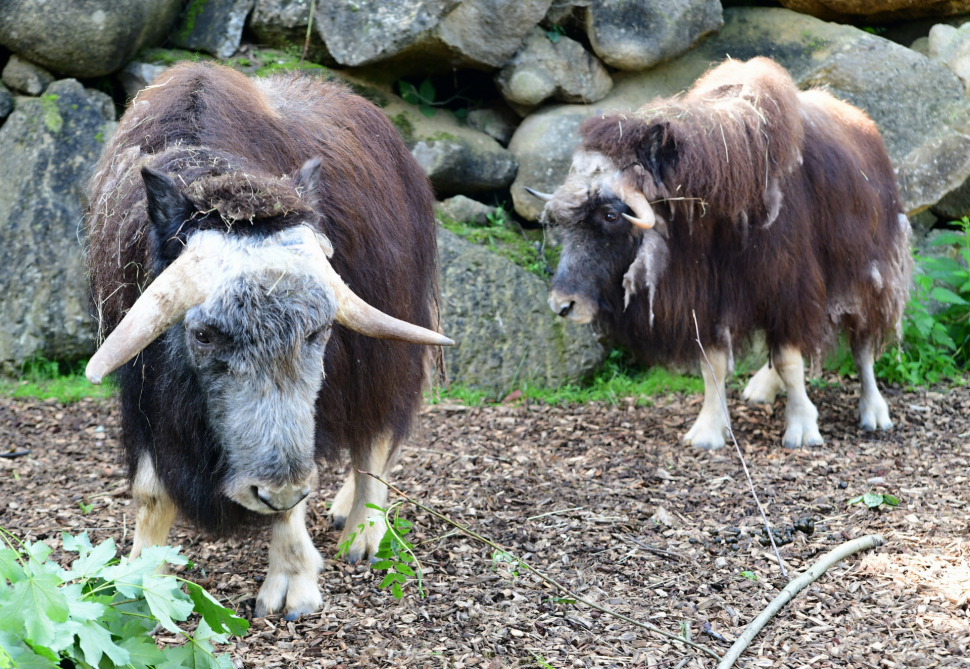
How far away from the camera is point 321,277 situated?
2.62 meters

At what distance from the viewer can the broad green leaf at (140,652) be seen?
2.32 m

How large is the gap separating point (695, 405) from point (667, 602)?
2.98 m

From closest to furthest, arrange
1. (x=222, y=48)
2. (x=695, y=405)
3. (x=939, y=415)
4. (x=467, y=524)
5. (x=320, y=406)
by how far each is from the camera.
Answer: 1. (x=320, y=406)
2. (x=467, y=524)
3. (x=939, y=415)
4. (x=695, y=405)
5. (x=222, y=48)

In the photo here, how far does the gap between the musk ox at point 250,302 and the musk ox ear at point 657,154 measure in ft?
5.16

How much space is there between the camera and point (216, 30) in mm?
6590

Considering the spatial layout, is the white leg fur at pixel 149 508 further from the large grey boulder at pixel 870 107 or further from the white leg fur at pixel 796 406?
the large grey boulder at pixel 870 107

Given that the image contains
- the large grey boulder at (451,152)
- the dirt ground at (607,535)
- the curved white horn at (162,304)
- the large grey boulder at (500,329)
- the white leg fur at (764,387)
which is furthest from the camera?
the large grey boulder at (451,152)

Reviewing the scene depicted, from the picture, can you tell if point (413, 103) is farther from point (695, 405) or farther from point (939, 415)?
point (939, 415)

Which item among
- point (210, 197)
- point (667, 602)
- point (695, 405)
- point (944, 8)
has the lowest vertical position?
point (695, 405)

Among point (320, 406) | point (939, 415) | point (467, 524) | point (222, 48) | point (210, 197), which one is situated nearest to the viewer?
point (210, 197)

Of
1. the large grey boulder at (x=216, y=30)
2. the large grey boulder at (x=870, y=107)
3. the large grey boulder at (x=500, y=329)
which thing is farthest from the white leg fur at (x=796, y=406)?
the large grey boulder at (x=216, y=30)

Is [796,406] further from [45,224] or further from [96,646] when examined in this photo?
[45,224]

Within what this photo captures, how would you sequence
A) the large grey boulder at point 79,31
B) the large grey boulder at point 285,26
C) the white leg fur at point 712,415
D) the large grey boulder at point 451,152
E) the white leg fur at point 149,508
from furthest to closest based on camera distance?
the large grey boulder at point 451,152 → the large grey boulder at point 285,26 → the large grey boulder at point 79,31 → the white leg fur at point 712,415 → the white leg fur at point 149,508

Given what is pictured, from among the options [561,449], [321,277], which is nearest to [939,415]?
[561,449]
